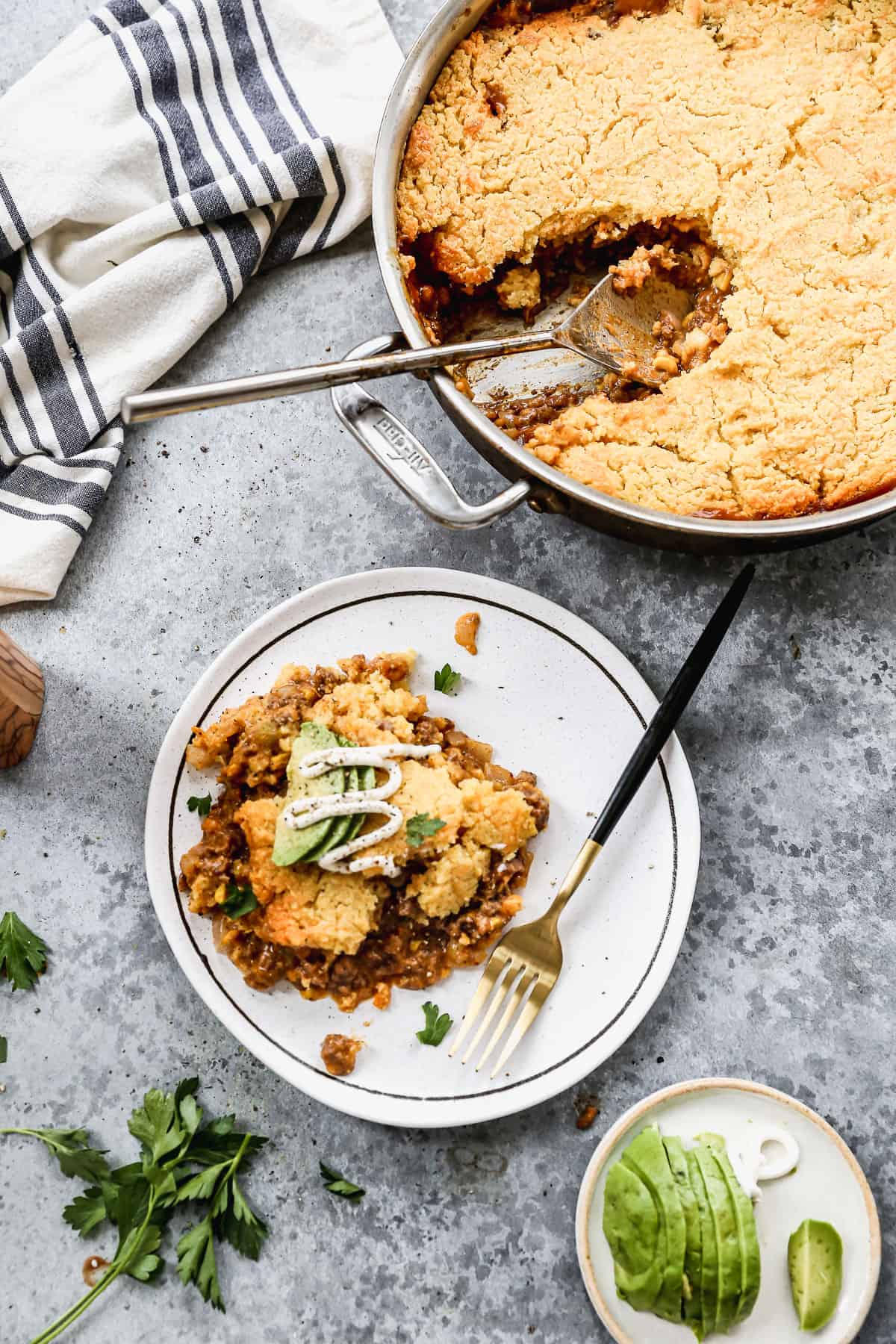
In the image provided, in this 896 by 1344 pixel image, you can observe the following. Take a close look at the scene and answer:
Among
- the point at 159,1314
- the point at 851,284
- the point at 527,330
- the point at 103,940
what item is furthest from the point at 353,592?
the point at 159,1314

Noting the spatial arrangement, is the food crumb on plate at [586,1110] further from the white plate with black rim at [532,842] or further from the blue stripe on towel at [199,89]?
the blue stripe on towel at [199,89]

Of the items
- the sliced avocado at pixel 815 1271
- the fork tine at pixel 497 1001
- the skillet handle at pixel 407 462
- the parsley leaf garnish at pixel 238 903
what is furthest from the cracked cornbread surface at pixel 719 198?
the sliced avocado at pixel 815 1271

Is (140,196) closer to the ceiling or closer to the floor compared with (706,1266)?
closer to the ceiling

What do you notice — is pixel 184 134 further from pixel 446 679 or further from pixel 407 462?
pixel 446 679

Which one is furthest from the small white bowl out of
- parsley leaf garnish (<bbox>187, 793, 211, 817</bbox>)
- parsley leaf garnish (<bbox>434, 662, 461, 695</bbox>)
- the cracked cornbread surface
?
the cracked cornbread surface

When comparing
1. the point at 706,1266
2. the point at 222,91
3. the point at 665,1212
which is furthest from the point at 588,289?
the point at 706,1266

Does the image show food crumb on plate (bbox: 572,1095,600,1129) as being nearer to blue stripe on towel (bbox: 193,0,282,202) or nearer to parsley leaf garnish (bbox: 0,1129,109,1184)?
parsley leaf garnish (bbox: 0,1129,109,1184)

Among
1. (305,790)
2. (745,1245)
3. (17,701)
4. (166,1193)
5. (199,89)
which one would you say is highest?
(199,89)
